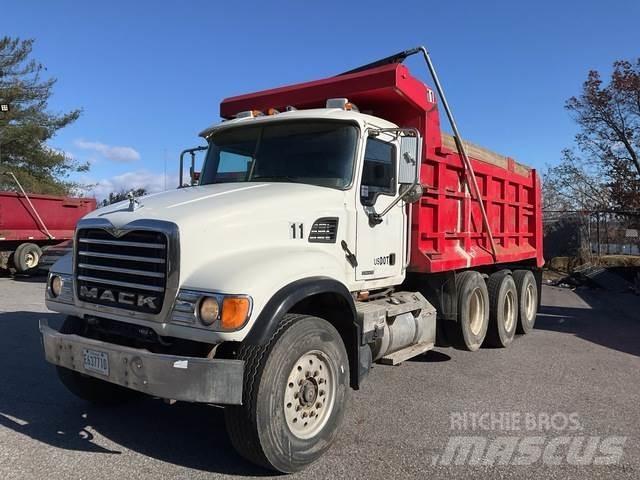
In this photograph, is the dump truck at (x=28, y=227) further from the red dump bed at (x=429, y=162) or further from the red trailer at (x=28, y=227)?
the red dump bed at (x=429, y=162)

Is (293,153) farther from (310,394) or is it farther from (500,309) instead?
(500,309)

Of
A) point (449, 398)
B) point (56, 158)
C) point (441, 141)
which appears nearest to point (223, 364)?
point (449, 398)

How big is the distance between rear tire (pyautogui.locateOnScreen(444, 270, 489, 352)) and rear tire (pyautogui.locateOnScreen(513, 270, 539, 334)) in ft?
5.47

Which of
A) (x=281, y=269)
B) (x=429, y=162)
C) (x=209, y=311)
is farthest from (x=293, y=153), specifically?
(x=209, y=311)

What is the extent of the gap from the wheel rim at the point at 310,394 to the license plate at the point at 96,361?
1201 millimetres

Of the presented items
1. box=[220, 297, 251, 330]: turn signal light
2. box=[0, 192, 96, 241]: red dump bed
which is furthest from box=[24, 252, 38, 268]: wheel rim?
box=[220, 297, 251, 330]: turn signal light

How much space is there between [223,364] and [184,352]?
511 mm

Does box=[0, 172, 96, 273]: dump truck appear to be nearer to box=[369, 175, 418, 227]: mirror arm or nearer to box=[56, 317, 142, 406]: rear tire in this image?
box=[56, 317, 142, 406]: rear tire

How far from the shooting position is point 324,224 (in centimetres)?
441

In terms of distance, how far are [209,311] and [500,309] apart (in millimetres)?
5391

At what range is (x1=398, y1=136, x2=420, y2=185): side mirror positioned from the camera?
189 inches

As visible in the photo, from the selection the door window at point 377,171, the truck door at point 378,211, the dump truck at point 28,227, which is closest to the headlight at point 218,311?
the truck door at point 378,211

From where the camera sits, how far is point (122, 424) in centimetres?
452

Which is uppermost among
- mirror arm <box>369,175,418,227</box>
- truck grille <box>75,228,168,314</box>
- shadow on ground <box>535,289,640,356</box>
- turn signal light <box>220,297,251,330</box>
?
mirror arm <box>369,175,418,227</box>
